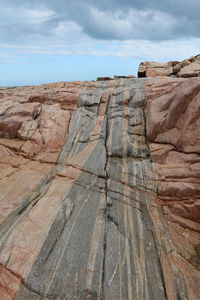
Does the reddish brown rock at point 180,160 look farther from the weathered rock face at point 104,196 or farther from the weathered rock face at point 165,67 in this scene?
the weathered rock face at point 165,67

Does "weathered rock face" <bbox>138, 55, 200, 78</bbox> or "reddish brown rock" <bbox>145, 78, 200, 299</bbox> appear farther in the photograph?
"weathered rock face" <bbox>138, 55, 200, 78</bbox>

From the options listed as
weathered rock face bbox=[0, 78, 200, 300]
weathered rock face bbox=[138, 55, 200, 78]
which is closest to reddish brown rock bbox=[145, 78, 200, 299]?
weathered rock face bbox=[0, 78, 200, 300]

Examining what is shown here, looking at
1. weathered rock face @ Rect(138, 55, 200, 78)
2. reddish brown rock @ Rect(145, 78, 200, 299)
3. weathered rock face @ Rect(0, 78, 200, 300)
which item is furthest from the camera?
weathered rock face @ Rect(138, 55, 200, 78)

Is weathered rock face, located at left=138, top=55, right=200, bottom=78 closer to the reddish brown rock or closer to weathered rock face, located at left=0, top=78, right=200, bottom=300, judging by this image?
weathered rock face, located at left=0, top=78, right=200, bottom=300

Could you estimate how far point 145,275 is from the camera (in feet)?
28.3

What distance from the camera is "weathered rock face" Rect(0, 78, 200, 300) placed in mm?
8469

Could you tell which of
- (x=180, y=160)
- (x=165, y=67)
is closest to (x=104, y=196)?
(x=180, y=160)

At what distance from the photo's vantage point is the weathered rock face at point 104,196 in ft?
27.8

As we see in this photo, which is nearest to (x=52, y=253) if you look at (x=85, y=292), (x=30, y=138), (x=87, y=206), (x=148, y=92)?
(x=85, y=292)

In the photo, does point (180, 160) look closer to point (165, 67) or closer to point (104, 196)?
point (104, 196)

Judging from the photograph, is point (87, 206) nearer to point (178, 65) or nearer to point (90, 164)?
point (90, 164)

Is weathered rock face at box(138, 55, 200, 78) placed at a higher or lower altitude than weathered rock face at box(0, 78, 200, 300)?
higher

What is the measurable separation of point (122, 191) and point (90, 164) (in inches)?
138

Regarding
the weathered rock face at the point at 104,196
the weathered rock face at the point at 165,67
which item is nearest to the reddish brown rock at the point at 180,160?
the weathered rock face at the point at 104,196
